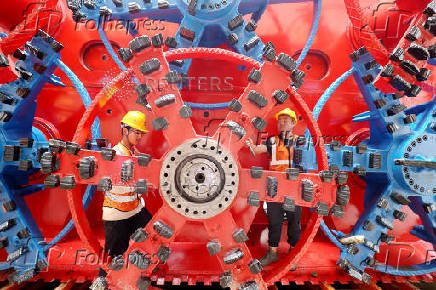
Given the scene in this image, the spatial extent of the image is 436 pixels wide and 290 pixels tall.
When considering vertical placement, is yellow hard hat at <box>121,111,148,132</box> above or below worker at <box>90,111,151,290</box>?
above

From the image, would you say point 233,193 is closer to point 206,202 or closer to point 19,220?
point 206,202

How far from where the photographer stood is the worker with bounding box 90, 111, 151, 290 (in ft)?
6.36

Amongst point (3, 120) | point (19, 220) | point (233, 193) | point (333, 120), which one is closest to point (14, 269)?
point (19, 220)

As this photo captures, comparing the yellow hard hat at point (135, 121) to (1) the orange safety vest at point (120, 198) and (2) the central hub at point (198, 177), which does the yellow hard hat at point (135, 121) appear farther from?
(2) the central hub at point (198, 177)

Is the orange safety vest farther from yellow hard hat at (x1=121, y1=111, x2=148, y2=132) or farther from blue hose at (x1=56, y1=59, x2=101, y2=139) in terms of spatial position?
blue hose at (x1=56, y1=59, x2=101, y2=139)

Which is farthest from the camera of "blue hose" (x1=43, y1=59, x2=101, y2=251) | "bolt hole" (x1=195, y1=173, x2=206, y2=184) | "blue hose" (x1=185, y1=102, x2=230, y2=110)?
"blue hose" (x1=185, y1=102, x2=230, y2=110)

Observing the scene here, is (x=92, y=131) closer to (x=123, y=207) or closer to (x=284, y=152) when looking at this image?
(x=123, y=207)

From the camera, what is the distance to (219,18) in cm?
222

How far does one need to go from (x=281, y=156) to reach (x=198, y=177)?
1100 mm

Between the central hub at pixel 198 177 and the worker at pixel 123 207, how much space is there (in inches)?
20.6

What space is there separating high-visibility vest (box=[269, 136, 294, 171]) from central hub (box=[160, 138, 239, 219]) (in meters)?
0.85

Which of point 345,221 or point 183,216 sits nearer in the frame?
point 183,216

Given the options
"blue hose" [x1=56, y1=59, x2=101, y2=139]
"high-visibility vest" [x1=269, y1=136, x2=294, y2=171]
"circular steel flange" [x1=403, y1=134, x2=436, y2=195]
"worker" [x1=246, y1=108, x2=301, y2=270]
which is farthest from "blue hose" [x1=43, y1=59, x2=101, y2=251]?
"circular steel flange" [x1=403, y1=134, x2=436, y2=195]

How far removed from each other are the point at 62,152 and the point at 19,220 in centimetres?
109
